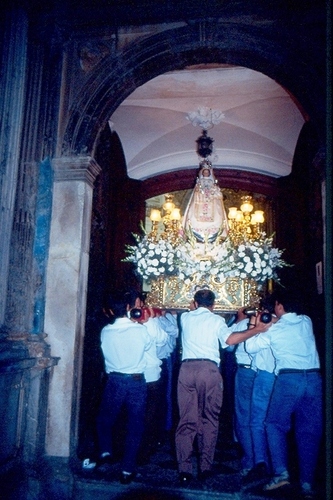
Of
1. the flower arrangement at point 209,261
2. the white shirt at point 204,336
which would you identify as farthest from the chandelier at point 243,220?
the white shirt at point 204,336

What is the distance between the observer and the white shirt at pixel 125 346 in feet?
12.4

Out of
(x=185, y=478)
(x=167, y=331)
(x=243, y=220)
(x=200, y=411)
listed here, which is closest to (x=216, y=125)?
(x=243, y=220)

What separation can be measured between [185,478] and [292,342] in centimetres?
148

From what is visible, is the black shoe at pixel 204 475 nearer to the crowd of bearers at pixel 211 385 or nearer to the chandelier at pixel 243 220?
the crowd of bearers at pixel 211 385

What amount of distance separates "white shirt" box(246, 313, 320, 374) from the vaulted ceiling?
3827 millimetres

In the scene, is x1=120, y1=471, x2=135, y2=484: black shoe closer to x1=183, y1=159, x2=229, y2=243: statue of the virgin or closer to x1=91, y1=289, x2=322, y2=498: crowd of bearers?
x1=91, y1=289, x2=322, y2=498: crowd of bearers

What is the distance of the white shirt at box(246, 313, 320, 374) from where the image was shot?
11.7ft

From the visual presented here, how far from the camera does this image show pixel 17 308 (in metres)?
3.86

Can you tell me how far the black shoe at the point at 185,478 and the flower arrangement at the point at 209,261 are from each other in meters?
2.52

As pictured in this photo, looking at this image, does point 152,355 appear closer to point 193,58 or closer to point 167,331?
point 167,331

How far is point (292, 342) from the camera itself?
357cm

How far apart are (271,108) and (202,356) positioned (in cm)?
472

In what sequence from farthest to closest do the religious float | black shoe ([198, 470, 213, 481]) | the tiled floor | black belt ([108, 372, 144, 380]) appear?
the religious float, black belt ([108, 372, 144, 380]), black shoe ([198, 470, 213, 481]), the tiled floor

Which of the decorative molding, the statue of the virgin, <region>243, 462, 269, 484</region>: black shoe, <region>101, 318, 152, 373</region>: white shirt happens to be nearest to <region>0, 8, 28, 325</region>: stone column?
the decorative molding
